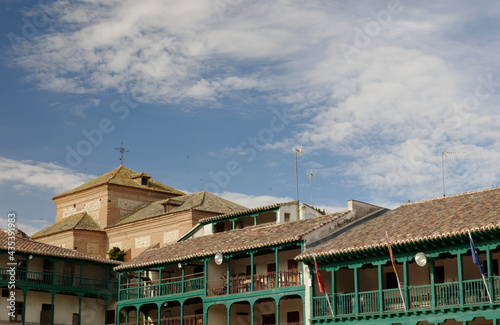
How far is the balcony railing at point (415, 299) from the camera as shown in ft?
89.7

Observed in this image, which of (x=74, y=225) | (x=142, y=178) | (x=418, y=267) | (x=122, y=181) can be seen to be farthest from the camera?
(x=142, y=178)

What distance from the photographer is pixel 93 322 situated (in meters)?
45.3

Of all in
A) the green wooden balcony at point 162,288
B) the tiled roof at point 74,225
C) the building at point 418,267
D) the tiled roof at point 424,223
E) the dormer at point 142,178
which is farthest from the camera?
the dormer at point 142,178

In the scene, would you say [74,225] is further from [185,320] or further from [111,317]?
[185,320]

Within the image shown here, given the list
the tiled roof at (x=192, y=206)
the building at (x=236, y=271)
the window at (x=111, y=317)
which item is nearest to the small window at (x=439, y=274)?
the building at (x=236, y=271)

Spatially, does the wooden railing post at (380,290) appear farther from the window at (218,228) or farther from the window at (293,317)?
the window at (218,228)

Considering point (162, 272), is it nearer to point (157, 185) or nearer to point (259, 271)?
point (259, 271)

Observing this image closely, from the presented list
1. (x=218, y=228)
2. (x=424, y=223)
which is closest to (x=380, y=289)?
(x=424, y=223)

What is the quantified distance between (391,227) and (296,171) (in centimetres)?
1183

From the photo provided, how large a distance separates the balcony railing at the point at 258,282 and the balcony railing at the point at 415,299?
2145 mm

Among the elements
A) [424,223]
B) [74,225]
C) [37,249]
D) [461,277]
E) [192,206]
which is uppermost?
[192,206]

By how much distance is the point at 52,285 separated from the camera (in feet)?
141

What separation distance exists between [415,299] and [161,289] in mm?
15868

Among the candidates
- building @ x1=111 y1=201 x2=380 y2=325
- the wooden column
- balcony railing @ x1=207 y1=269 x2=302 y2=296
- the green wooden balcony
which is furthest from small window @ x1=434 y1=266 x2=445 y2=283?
the green wooden balcony
